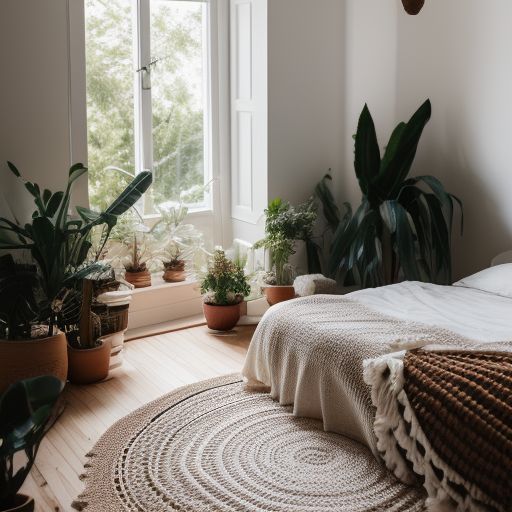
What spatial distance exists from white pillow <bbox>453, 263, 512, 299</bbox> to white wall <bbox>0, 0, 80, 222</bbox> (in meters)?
2.13

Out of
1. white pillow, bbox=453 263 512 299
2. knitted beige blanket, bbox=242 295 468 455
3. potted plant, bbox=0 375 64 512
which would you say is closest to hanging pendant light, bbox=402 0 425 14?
knitted beige blanket, bbox=242 295 468 455

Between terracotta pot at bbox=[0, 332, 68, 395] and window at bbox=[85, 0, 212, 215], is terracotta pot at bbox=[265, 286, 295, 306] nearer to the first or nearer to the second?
window at bbox=[85, 0, 212, 215]

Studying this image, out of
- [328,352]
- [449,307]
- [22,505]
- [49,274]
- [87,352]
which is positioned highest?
[49,274]

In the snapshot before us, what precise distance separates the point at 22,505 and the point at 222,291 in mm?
2245

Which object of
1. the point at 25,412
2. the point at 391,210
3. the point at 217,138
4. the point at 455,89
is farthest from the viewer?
the point at 217,138

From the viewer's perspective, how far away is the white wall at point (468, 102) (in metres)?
4.16

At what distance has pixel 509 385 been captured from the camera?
2.49 metres

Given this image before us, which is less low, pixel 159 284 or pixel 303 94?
pixel 303 94

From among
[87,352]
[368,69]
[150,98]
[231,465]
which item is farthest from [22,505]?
[368,69]

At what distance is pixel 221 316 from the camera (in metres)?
4.41

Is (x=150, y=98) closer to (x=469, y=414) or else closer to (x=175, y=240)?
(x=175, y=240)

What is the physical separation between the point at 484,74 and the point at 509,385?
2.25m

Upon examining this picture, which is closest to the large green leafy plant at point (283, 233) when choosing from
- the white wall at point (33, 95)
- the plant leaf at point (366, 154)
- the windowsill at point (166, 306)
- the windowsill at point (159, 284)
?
the windowsill at point (166, 306)

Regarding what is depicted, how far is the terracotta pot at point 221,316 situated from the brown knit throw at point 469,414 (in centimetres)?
184
